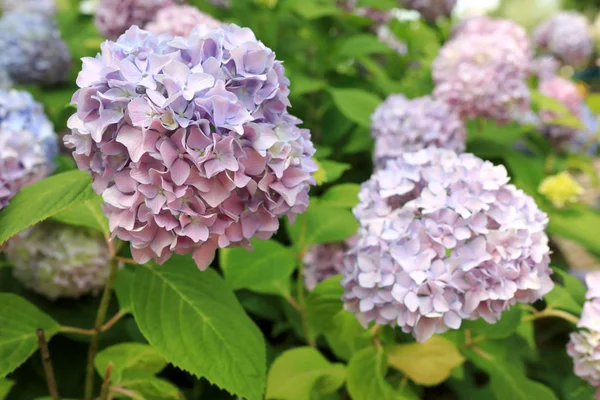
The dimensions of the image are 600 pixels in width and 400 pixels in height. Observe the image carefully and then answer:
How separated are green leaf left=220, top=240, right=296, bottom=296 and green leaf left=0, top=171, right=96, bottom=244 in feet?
1.01

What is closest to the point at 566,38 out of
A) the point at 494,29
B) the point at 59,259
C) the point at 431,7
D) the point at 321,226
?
the point at 494,29

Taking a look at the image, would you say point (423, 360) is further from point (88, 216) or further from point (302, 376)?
point (88, 216)

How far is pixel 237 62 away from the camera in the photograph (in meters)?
0.60

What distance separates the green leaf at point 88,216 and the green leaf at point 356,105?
2.07ft

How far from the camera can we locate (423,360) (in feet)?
2.79

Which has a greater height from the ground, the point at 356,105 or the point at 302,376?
the point at 356,105

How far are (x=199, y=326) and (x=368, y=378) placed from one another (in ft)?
0.85

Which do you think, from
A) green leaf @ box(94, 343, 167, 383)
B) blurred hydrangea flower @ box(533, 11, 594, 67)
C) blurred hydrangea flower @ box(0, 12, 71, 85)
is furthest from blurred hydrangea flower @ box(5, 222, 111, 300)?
blurred hydrangea flower @ box(533, 11, 594, 67)

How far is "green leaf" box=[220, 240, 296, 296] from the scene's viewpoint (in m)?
0.92

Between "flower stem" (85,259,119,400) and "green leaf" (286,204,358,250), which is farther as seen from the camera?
"green leaf" (286,204,358,250)

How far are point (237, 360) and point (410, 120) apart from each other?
69cm

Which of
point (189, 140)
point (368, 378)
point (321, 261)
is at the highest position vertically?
point (189, 140)

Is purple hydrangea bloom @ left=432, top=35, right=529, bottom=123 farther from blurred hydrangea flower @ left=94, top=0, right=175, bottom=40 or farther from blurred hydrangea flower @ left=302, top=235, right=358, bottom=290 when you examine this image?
blurred hydrangea flower @ left=94, top=0, right=175, bottom=40

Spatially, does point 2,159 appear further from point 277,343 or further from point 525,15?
point 525,15
